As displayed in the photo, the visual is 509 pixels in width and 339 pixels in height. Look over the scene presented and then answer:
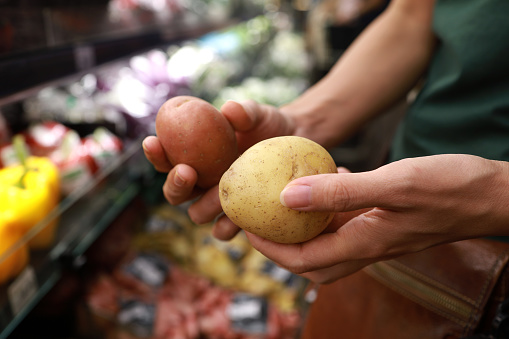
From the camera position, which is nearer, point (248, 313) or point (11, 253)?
point (11, 253)

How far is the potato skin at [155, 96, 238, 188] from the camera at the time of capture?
0.95 metres

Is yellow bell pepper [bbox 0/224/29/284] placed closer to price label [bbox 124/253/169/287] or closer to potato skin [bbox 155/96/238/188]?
potato skin [bbox 155/96/238/188]

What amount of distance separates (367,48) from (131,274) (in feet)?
4.76

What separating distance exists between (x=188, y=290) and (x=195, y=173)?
117 cm

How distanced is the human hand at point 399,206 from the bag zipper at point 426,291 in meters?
0.15

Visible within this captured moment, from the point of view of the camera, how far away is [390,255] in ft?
2.64

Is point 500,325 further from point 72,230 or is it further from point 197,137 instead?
point 72,230

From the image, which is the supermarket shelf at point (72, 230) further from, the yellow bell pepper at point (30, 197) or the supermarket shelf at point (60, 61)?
the supermarket shelf at point (60, 61)

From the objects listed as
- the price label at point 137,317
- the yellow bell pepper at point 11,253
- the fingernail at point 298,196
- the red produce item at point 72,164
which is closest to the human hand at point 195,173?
the fingernail at point 298,196

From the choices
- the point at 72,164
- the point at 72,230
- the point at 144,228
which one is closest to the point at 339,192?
→ the point at 72,230

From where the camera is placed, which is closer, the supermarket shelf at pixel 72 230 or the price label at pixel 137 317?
the supermarket shelf at pixel 72 230

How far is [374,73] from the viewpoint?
134cm

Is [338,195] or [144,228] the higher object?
[338,195]

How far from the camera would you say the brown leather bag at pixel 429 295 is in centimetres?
81
